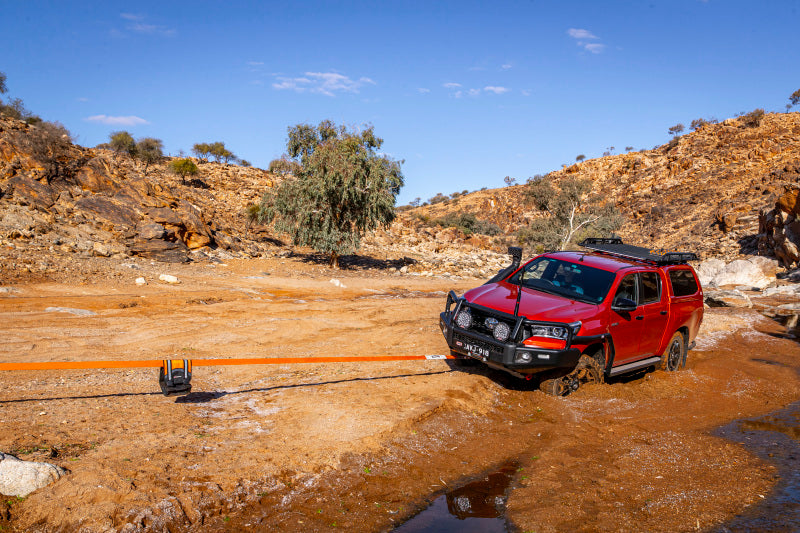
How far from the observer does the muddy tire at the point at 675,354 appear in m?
8.73

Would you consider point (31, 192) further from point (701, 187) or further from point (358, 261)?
point (701, 187)

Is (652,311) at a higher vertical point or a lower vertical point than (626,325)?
higher

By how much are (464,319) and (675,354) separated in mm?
4374

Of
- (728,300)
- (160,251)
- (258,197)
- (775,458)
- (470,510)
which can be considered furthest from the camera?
(258,197)

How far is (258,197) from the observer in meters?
38.1

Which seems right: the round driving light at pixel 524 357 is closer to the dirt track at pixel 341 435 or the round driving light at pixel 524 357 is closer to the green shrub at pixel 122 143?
the dirt track at pixel 341 435

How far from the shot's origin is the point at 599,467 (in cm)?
518

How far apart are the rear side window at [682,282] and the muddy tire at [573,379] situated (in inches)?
94.1

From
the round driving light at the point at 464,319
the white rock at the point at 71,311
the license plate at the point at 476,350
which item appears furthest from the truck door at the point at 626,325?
the white rock at the point at 71,311

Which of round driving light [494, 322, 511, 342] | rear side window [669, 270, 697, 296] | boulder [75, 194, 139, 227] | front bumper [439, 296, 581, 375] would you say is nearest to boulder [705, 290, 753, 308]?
rear side window [669, 270, 697, 296]

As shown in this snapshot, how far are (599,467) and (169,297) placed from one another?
38.3 feet

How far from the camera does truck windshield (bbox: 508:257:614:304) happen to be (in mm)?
7375

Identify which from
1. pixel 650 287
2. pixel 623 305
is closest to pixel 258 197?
pixel 650 287

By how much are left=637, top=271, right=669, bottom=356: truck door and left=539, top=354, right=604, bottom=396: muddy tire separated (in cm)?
111
